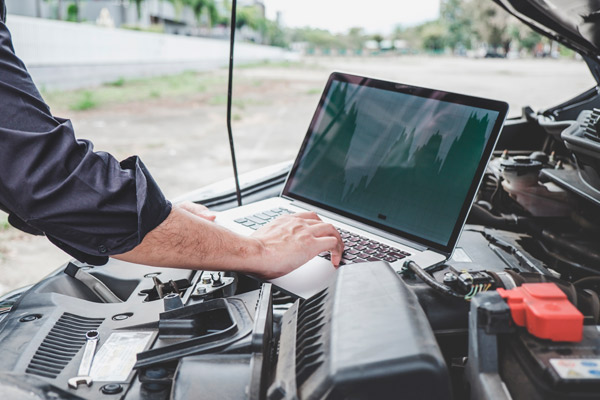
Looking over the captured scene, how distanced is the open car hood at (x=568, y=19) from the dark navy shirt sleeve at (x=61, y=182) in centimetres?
92

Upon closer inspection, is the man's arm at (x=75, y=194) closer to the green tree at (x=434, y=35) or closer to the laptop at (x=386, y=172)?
the laptop at (x=386, y=172)

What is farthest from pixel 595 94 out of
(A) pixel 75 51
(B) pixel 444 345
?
(A) pixel 75 51

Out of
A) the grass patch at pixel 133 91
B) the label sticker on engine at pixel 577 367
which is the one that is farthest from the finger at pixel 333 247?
the grass patch at pixel 133 91

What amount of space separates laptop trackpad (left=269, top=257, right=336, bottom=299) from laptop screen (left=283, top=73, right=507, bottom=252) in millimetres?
235

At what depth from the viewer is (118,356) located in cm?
70

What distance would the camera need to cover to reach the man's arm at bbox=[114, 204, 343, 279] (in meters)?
0.77

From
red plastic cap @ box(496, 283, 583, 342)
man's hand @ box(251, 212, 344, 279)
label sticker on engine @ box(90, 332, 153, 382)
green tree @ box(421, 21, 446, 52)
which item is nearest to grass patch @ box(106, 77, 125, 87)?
man's hand @ box(251, 212, 344, 279)

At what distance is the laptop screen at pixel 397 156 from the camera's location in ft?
3.30

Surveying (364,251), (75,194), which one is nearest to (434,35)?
(364,251)

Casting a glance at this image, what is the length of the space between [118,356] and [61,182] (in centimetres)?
23

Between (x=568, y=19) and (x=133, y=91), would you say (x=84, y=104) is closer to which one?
(x=133, y=91)

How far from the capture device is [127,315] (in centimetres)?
82

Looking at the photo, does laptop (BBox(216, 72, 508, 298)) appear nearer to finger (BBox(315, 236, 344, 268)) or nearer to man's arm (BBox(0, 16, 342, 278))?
finger (BBox(315, 236, 344, 268))

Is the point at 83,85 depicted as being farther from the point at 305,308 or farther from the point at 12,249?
the point at 305,308
